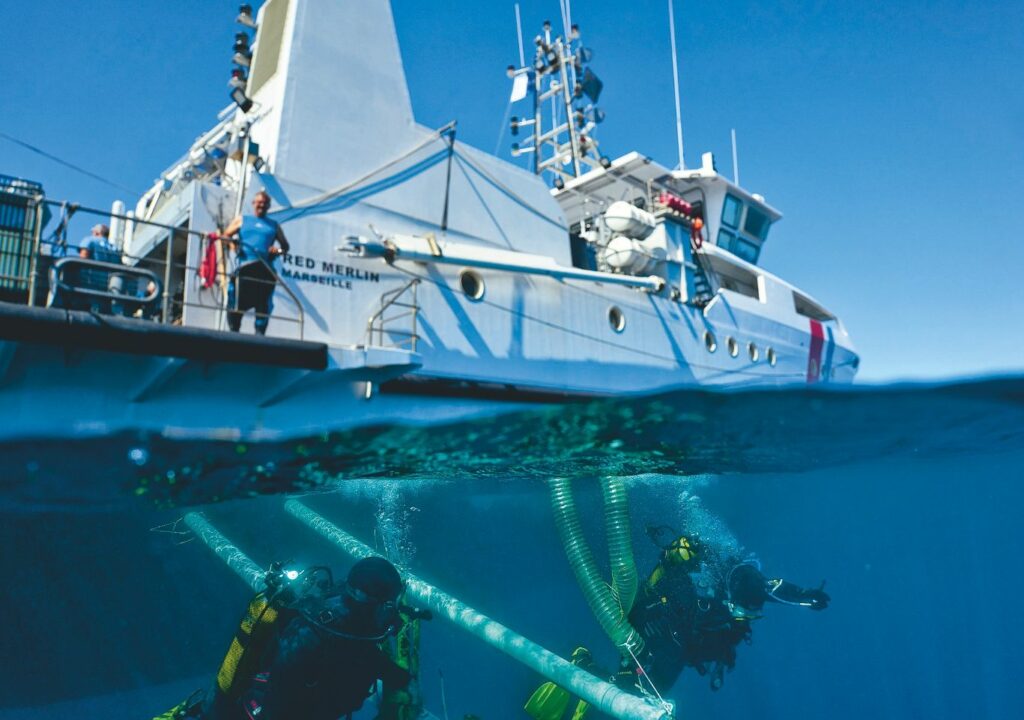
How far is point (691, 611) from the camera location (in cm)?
971

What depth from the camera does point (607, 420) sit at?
388 inches

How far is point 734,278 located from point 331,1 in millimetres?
11742

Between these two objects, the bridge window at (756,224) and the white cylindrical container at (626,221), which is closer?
the white cylindrical container at (626,221)

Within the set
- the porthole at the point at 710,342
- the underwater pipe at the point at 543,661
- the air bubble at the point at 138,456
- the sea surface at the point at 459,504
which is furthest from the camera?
the porthole at the point at 710,342

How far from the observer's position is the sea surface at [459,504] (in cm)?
970

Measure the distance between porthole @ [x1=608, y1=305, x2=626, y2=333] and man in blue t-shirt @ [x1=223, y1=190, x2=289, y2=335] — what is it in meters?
6.33

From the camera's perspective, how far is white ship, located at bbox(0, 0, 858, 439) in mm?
6266

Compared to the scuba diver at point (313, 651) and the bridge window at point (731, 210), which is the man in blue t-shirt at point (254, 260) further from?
the bridge window at point (731, 210)

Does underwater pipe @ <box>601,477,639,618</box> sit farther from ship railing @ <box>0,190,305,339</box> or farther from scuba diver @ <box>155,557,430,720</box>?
ship railing @ <box>0,190,305,339</box>

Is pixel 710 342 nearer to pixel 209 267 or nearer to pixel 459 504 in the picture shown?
pixel 209 267

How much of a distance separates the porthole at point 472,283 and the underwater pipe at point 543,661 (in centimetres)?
419

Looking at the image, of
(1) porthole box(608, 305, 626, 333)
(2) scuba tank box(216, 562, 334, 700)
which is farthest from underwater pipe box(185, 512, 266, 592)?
(1) porthole box(608, 305, 626, 333)

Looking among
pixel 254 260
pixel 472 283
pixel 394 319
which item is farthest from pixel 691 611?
pixel 254 260

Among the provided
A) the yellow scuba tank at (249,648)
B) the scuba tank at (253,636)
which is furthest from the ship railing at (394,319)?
the yellow scuba tank at (249,648)
